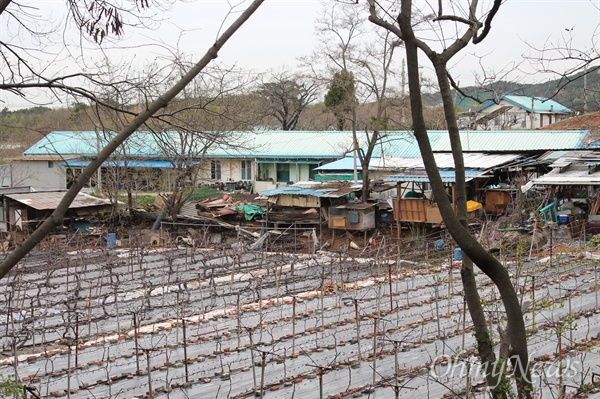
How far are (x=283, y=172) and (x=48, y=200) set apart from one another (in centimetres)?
856

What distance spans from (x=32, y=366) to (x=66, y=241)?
10.6 m

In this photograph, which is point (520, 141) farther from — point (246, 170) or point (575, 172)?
point (246, 170)

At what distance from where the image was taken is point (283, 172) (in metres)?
24.8

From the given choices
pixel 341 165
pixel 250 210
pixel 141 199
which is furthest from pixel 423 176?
pixel 141 199

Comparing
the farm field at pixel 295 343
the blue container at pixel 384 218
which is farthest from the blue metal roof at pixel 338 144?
the farm field at pixel 295 343

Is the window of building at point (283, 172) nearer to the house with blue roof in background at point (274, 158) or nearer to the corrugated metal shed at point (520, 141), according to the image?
the house with blue roof in background at point (274, 158)

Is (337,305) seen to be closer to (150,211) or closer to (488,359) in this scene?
(488,359)

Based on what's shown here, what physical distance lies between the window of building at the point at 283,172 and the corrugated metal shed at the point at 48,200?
6.90 m

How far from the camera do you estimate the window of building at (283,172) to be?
969 inches

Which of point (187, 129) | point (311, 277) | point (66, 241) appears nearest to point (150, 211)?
point (66, 241)

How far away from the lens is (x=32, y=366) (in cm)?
772

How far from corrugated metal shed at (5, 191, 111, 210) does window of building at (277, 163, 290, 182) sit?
6904 mm

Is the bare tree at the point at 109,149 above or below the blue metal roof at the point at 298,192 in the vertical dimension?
above

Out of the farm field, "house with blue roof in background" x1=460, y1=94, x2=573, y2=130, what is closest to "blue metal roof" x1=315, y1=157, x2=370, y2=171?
"house with blue roof in background" x1=460, y1=94, x2=573, y2=130
